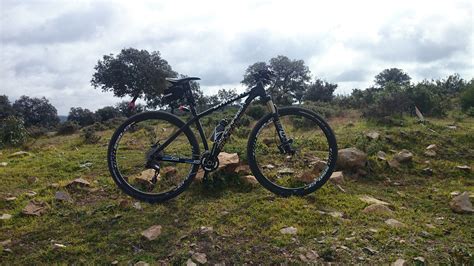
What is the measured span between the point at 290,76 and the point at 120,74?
62.3ft

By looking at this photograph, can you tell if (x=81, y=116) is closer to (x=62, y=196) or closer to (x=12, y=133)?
(x=12, y=133)

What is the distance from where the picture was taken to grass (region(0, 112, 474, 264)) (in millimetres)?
3980

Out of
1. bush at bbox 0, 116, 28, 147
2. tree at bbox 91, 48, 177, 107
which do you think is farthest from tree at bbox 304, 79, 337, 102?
bush at bbox 0, 116, 28, 147

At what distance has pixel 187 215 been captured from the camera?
16.0ft

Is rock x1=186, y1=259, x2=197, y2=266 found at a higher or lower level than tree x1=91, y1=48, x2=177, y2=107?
lower

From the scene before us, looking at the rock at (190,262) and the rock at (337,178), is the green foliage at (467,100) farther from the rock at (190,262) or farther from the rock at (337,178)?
the rock at (190,262)

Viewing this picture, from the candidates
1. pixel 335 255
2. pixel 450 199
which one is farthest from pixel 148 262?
pixel 450 199

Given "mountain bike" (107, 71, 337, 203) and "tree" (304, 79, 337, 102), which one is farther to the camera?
"tree" (304, 79, 337, 102)

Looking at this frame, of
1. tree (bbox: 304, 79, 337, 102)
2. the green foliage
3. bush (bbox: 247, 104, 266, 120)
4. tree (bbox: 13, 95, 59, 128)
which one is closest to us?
the green foliage

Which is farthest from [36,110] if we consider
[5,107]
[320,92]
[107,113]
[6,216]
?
[6,216]

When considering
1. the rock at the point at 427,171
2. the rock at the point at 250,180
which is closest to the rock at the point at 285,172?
the rock at the point at 250,180

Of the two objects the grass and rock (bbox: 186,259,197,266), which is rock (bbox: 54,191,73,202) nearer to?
the grass

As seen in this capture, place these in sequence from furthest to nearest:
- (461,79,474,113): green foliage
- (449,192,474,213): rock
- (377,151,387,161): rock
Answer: (461,79,474,113): green foliage < (377,151,387,161): rock < (449,192,474,213): rock

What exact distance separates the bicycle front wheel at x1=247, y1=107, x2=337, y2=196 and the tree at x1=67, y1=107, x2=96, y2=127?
28213 millimetres
